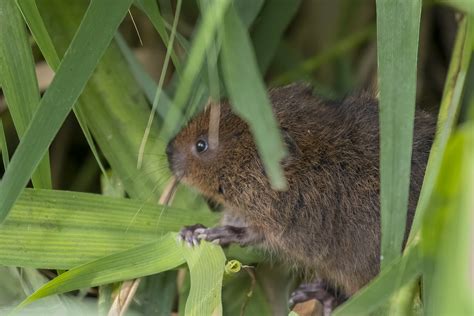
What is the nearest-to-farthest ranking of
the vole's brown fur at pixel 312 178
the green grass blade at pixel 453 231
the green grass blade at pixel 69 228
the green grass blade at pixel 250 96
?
the green grass blade at pixel 453 231, the green grass blade at pixel 250 96, the green grass blade at pixel 69 228, the vole's brown fur at pixel 312 178

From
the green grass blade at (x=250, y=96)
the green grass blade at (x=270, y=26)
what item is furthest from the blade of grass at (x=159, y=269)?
the green grass blade at (x=270, y=26)

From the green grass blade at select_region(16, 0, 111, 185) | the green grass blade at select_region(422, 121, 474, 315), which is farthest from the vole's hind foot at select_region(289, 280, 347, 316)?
the green grass blade at select_region(422, 121, 474, 315)

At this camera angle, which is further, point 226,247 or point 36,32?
point 226,247

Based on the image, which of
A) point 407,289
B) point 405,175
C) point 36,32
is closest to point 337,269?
point 407,289

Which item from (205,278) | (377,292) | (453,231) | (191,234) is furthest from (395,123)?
(191,234)

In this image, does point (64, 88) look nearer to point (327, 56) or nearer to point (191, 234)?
point (191, 234)

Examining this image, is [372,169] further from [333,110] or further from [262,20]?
[262,20]

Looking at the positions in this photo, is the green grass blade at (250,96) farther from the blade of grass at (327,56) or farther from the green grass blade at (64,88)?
the blade of grass at (327,56)

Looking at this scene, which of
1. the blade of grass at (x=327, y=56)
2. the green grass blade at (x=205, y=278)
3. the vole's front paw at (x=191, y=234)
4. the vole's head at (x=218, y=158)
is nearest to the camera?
the green grass blade at (x=205, y=278)
